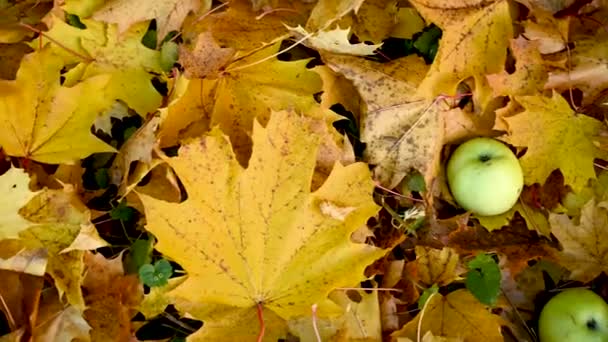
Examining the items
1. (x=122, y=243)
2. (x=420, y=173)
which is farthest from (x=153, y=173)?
(x=420, y=173)

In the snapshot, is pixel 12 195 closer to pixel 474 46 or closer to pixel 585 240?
pixel 474 46

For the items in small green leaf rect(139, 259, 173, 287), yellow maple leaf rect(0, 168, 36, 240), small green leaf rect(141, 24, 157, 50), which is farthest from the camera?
small green leaf rect(141, 24, 157, 50)

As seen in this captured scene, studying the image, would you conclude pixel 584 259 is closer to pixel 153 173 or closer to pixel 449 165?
pixel 449 165

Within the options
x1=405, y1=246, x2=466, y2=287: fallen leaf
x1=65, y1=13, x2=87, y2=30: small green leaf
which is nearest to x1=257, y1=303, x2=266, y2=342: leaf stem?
x1=405, y1=246, x2=466, y2=287: fallen leaf

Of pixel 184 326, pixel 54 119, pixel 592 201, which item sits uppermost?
→ pixel 54 119

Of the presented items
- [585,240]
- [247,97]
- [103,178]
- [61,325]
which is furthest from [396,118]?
[61,325]

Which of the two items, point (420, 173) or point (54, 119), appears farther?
point (420, 173)

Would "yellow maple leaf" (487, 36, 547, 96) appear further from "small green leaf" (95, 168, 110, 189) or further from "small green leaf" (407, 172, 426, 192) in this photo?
"small green leaf" (95, 168, 110, 189)
